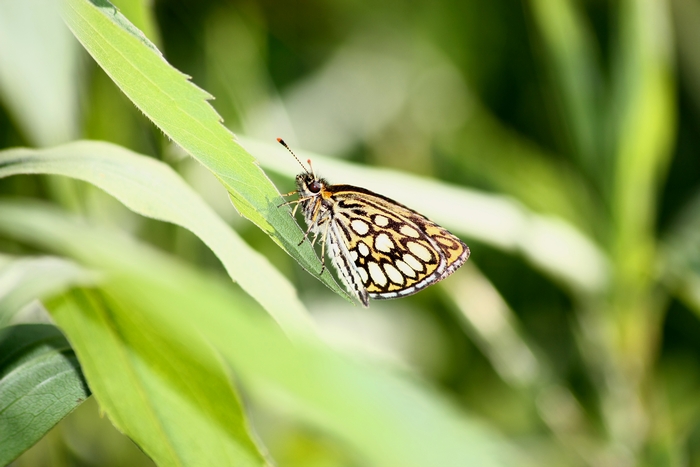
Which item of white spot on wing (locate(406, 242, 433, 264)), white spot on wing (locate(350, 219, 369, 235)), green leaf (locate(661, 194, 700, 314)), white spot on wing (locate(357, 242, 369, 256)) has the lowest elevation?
green leaf (locate(661, 194, 700, 314))

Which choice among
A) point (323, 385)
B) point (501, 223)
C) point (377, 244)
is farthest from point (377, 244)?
point (323, 385)

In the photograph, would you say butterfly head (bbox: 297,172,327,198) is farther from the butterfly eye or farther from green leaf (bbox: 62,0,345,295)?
green leaf (bbox: 62,0,345,295)

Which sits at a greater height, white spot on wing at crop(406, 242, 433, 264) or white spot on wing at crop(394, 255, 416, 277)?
white spot on wing at crop(406, 242, 433, 264)

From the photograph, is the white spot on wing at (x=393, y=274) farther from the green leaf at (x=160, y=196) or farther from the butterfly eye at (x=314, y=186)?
the green leaf at (x=160, y=196)

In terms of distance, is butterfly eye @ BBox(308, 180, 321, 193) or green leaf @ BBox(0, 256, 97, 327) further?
butterfly eye @ BBox(308, 180, 321, 193)

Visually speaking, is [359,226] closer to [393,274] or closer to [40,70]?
[393,274]

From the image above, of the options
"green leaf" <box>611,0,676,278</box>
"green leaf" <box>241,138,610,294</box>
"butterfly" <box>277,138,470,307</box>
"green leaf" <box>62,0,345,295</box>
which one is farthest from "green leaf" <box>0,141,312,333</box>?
"green leaf" <box>611,0,676,278</box>
